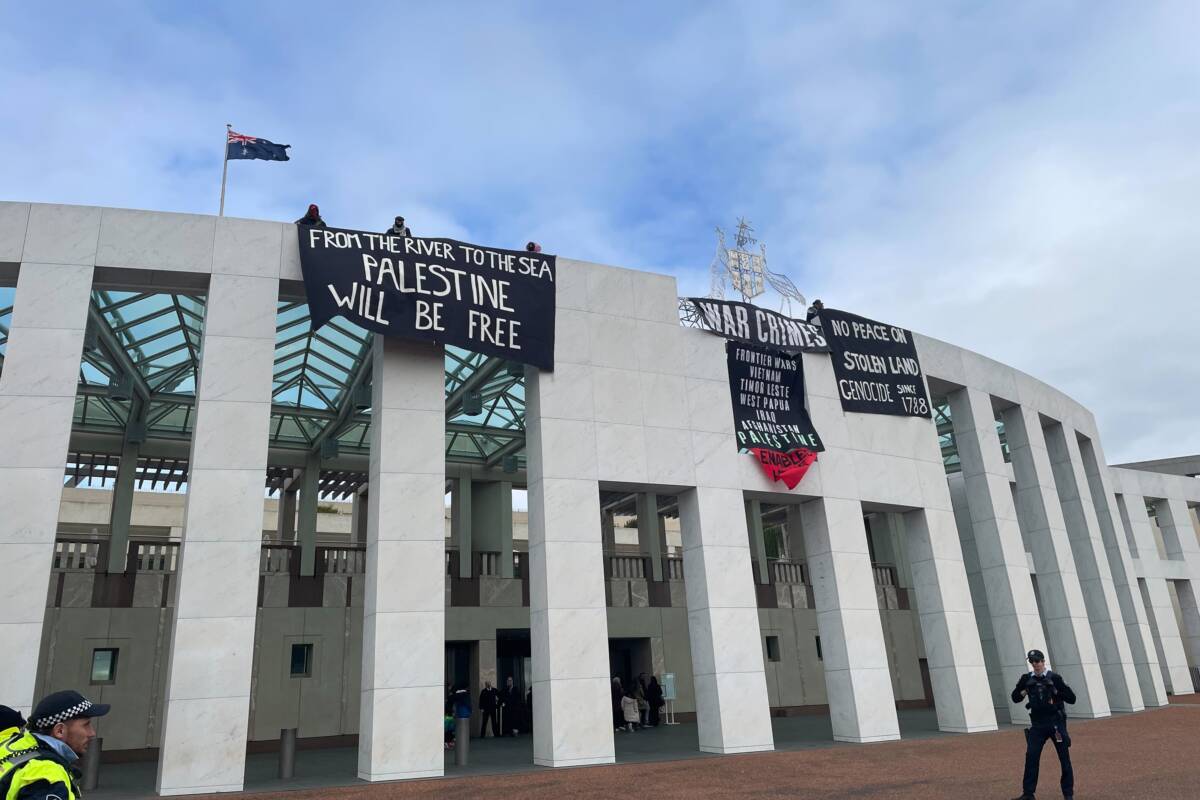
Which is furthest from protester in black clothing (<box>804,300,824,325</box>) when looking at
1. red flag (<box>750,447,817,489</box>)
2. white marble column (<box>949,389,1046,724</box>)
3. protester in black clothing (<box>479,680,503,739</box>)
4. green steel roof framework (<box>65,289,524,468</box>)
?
protester in black clothing (<box>479,680,503,739</box>)

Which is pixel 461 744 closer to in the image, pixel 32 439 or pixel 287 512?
pixel 32 439

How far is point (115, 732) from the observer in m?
21.1

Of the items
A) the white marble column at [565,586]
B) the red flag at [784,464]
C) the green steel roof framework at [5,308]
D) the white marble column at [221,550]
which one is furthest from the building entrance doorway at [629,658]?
the green steel roof framework at [5,308]

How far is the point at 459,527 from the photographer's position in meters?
27.9

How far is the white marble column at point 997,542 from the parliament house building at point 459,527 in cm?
9

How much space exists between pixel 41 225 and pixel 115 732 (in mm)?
13541

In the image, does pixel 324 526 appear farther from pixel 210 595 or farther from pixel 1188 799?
pixel 1188 799

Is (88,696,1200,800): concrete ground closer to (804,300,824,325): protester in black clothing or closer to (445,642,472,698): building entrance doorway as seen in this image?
(445,642,472,698): building entrance doorway

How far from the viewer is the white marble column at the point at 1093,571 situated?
24.8m

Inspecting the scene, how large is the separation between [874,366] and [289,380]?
1626 centimetres

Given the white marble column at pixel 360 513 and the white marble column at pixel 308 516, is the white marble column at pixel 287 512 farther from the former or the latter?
the white marble column at pixel 308 516

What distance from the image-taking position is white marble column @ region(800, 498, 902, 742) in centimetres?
1825

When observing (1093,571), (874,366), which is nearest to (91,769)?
(874,366)

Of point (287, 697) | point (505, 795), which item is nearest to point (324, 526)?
point (287, 697)
